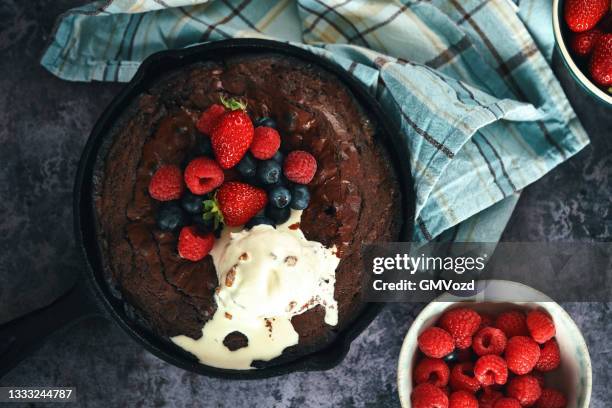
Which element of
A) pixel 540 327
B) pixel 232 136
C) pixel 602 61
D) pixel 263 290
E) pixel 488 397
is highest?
pixel 602 61

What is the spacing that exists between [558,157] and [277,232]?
97cm

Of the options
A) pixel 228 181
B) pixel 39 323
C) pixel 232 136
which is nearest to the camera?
pixel 232 136

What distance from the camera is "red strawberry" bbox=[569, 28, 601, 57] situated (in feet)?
6.60

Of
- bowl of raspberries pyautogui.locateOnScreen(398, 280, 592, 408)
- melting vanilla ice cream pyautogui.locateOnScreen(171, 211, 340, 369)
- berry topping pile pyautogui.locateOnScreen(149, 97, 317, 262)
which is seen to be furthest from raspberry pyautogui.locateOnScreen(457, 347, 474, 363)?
berry topping pile pyautogui.locateOnScreen(149, 97, 317, 262)

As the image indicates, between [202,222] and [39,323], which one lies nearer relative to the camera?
[202,222]

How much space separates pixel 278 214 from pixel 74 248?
31.9 inches

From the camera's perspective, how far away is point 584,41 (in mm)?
2020

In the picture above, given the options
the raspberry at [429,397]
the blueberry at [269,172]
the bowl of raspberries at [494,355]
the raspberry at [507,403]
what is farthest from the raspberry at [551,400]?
the blueberry at [269,172]

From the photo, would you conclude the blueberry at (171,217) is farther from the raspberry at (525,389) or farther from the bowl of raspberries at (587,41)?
the bowl of raspberries at (587,41)

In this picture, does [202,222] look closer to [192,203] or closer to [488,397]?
[192,203]

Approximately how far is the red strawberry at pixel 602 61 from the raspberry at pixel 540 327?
2.29ft

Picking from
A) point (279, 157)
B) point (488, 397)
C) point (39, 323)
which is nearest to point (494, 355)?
point (488, 397)

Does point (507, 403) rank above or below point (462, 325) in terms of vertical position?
below

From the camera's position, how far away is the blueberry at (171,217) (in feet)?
5.81
